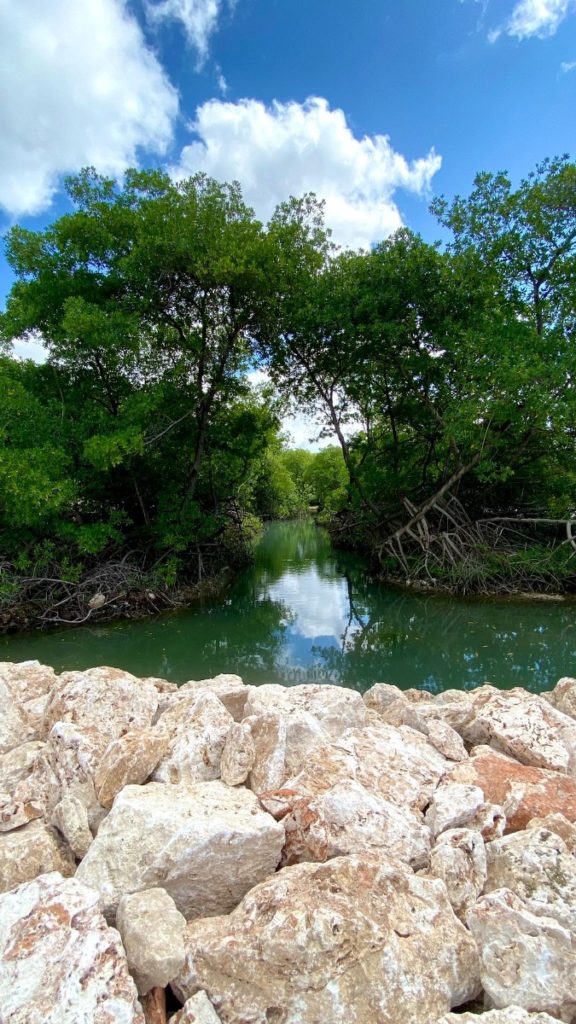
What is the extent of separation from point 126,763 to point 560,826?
2029mm

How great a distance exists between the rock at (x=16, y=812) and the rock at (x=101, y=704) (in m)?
0.48

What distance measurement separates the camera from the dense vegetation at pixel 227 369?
28.5 feet

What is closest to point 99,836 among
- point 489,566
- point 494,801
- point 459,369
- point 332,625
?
point 494,801

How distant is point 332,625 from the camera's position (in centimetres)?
909

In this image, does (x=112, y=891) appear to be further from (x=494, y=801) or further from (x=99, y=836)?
(x=494, y=801)

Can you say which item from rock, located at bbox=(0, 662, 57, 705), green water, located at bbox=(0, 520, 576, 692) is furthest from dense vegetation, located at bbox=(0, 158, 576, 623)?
rock, located at bbox=(0, 662, 57, 705)

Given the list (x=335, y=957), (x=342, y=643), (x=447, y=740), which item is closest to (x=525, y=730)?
(x=447, y=740)

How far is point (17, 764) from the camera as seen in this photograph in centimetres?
258

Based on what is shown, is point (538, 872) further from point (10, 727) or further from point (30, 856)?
point (10, 727)

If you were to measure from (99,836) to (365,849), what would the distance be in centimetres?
110

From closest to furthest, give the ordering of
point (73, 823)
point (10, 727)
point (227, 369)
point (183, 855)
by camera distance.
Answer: point (183, 855) → point (73, 823) → point (10, 727) → point (227, 369)

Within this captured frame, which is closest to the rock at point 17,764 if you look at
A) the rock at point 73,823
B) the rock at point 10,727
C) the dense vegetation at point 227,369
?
the rock at point 10,727

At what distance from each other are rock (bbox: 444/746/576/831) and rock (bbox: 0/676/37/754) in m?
2.57

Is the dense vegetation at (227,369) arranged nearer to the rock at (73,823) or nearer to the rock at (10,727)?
the rock at (10,727)
